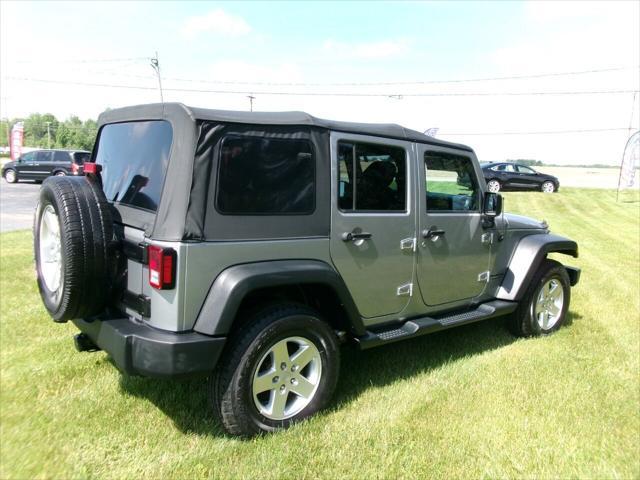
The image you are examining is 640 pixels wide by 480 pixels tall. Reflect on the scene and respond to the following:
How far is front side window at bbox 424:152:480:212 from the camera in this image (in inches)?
153

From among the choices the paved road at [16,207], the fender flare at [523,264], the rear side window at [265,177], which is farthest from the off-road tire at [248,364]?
the paved road at [16,207]

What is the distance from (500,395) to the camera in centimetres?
355

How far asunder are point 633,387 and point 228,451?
3176 mm

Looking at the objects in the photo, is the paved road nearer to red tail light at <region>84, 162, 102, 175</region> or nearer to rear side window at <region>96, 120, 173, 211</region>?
rear side window at <region>96, 120, 173, 211</region>

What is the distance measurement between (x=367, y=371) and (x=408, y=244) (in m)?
1.09

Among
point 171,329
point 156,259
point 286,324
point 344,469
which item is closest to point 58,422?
point 171,329

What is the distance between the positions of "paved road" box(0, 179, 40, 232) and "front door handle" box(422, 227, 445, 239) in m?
8.97

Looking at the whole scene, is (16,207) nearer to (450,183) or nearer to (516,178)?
(450,183)

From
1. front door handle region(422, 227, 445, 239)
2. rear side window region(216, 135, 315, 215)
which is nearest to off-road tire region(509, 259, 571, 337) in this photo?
front door handle region(422, 227, 445, 239)

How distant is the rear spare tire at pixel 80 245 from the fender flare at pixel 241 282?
62 centimetres

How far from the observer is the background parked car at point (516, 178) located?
24.7m

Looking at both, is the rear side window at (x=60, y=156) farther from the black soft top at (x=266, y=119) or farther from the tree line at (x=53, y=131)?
→ the tree line at (x=53, y=131)

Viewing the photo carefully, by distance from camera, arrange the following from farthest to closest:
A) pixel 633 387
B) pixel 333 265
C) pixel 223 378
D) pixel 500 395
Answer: pixel 633 387, pixel 500 395, pixel 333 265, pixel 223 378

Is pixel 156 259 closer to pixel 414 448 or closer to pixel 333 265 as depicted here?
pixel 333 265
